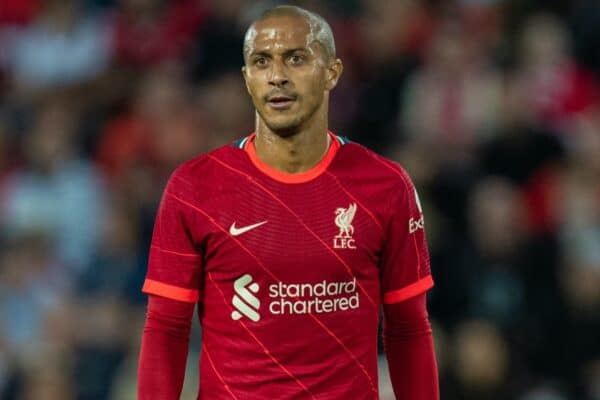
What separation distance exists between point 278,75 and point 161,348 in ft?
2.98

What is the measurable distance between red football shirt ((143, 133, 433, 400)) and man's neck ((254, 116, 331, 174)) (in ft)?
0.09

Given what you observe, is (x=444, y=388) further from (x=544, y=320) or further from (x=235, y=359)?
(x=235, y=359)

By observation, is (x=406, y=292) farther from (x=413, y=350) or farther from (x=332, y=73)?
(x=332, y=73)

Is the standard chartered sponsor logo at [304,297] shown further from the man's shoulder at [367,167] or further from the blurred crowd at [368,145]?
the blurred crowd at [368,145]

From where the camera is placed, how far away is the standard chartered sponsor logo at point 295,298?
14.0ft

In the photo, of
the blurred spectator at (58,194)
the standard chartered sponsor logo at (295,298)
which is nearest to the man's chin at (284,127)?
the standard chartered sponsor logo at (295,298)

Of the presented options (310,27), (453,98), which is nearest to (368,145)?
(453,98)

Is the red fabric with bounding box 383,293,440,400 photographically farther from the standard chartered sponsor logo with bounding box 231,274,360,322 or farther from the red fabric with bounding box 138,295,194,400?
the red fabric with bounding box 138,295,194,400

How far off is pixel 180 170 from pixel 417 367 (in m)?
0.98

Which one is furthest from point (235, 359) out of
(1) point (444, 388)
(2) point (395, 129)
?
(2) point (395, 129)

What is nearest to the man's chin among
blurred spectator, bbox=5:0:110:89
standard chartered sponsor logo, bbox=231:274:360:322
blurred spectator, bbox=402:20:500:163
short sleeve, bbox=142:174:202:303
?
short sleeve, bbox=142:174:202:303

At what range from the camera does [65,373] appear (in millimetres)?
8289

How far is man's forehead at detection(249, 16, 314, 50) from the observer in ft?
14.0

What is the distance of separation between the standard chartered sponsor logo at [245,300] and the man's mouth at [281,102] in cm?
52
